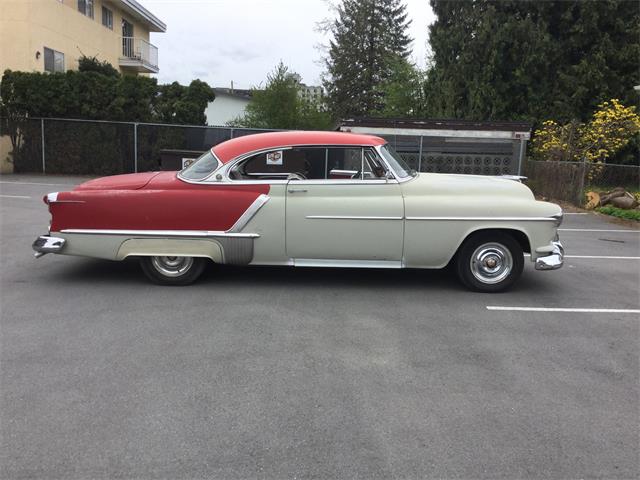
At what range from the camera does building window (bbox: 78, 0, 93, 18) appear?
25.5m

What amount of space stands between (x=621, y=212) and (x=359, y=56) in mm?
38324

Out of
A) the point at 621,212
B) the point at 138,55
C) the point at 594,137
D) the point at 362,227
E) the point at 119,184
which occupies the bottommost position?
the point at 621,212

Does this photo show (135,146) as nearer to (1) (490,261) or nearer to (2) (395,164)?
(2) (395,164)

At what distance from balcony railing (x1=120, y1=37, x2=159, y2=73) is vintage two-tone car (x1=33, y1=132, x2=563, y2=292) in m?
26.2

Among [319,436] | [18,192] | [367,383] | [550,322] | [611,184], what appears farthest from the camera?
[611,184]

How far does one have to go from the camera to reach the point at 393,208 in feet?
20.5

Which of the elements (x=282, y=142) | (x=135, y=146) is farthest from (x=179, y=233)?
(x=135, y=146)

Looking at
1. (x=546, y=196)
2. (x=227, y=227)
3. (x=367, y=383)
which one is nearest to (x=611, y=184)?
(x=546, y=196)

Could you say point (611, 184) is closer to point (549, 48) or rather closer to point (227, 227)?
point (549, 48)

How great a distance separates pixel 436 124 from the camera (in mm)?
18578

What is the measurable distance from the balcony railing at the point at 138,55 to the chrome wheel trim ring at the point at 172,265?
26.6 meters

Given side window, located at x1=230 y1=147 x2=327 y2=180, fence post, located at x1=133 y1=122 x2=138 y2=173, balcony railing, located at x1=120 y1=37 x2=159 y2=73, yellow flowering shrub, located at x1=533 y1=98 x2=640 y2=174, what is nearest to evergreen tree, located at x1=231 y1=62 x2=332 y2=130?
balcony railing, located at x1=120 y1=37 x2=159 y2=73

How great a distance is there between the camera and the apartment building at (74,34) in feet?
70.0

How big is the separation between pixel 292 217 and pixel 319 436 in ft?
10.7
